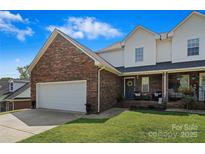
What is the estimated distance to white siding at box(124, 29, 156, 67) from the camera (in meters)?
14.1

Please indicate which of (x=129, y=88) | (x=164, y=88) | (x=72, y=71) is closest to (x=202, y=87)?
(x=164, y=88)

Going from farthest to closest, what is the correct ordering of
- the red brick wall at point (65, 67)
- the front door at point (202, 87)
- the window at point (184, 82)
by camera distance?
the window at point (184, 82) < the front door at point (202, 87) < the red brick wall at point (65, 67)

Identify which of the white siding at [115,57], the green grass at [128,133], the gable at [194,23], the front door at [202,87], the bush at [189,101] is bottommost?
the green grass at [128,133]

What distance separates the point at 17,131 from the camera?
21.2 feet

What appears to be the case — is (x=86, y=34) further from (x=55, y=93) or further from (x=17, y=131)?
(x=17, y=131)

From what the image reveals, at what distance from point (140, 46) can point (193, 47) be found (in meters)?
4.09

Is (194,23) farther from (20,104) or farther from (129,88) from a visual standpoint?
(20,104)

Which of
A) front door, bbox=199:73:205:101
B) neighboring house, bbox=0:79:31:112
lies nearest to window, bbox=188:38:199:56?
front door, bbox=199:73:205:101

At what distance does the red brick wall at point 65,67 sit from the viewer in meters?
10.4

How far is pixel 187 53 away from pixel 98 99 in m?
8.01

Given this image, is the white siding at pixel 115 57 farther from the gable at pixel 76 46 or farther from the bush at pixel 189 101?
the bush at pixel 189 101

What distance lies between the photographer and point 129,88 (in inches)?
574

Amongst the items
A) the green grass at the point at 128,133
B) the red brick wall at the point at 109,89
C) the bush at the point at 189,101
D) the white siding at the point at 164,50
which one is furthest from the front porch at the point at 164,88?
the green grass at the point at 128,133
